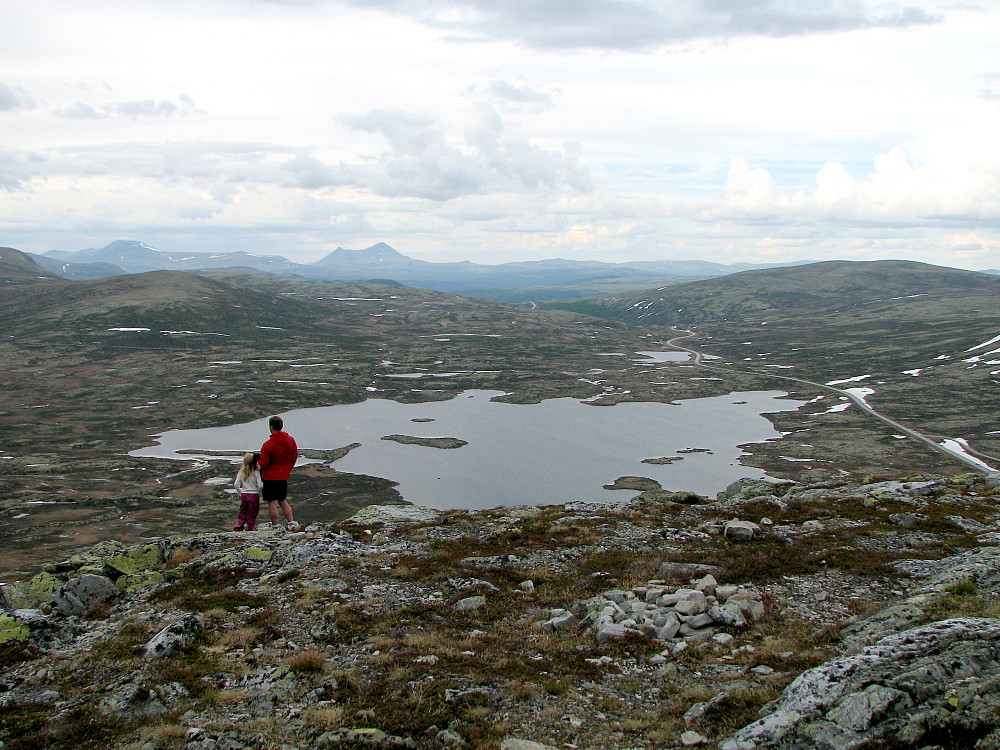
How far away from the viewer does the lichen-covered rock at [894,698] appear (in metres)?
9.05

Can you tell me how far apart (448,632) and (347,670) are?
11.0 ft

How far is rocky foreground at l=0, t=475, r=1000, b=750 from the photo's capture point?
10.9 meters

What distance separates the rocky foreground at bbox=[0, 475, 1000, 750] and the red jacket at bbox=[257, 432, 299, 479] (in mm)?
2881

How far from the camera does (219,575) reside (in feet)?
69.2

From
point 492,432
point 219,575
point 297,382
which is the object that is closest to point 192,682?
point 219,575

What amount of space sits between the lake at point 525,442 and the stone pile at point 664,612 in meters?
68.2

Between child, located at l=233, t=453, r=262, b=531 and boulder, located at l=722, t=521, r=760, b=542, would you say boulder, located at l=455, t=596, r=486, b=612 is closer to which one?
child, located at l=233, t=453, r=262, b=531

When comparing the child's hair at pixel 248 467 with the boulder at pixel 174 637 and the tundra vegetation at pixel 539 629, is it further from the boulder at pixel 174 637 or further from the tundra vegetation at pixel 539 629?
the boulder at pixel 174 637

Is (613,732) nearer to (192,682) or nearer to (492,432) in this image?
(192,682)

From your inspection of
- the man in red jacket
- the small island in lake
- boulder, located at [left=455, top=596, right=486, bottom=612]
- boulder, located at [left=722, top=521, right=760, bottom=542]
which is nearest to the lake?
the small island in lake

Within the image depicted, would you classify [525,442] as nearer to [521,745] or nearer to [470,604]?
[470,604]

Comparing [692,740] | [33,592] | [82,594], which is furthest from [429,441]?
[692,740]

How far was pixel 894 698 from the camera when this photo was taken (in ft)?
32.3

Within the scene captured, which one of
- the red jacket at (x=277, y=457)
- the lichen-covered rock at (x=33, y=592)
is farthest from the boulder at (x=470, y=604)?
the lichen-covered rock at (x=33, y=592)
